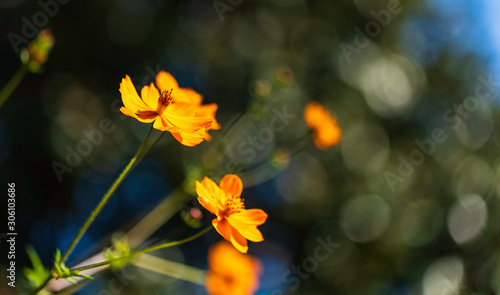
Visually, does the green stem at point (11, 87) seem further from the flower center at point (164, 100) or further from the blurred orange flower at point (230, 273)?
the blurred orange flower at point (230, 273)

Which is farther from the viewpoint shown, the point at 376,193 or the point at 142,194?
the point at 376,193

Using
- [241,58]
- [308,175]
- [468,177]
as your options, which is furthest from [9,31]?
[468,177]

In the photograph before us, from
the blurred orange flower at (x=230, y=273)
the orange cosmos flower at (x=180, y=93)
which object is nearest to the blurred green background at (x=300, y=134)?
the blurred orange flower at (x=230, y=273)

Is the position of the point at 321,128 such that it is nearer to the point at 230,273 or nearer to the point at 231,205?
the point at 230,273

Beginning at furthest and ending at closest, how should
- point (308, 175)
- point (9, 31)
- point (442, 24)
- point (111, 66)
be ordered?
point (442, 24), point (308, 175), point (111, 66), point (9, 31)

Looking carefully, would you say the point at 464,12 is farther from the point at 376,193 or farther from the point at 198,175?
the point at 198,175

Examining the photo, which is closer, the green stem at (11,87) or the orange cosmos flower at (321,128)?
the green stem at (11,87)
